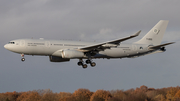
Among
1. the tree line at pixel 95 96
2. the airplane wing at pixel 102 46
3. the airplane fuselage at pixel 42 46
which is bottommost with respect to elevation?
the tree line at pixel 95 96

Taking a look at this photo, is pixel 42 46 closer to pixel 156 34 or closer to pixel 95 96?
pixel 156 34

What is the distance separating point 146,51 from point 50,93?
61.1 metres

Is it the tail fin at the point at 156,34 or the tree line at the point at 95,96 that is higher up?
the tail fin at the point at 156,34

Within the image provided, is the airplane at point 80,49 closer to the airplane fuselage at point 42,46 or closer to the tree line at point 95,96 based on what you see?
the airplane fuselage at point 42,46

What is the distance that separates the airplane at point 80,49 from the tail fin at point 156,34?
1.60 ft

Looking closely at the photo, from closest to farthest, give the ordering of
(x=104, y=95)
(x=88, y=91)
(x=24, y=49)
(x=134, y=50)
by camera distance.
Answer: (x=24, y=49) < (x=134, y=50) < (x=104, y=95) < (x=88, y=91)

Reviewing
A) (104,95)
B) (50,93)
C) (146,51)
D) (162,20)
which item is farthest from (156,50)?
(50,93)

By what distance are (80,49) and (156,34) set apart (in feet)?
69.4

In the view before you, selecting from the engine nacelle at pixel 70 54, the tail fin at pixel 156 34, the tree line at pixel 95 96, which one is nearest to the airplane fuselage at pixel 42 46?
the engine nacelle at pixel 70 54

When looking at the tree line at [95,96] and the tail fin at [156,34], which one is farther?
the tree line at [95,96]

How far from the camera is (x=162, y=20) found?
6512 centimetres

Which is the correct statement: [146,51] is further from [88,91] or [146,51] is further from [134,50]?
[88,91]

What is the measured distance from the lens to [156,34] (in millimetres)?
64188

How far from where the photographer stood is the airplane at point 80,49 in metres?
51.1
